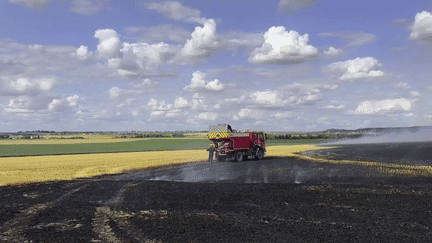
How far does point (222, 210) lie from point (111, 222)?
150 inches

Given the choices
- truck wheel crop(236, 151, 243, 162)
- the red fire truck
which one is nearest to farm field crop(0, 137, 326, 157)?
the red fire truck

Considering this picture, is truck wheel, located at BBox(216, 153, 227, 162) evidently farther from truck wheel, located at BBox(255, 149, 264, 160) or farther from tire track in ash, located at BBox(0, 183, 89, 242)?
tire track in ash, located at BBox(0, 183, 89, 242)

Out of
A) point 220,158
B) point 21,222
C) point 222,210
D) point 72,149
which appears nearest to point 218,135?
point 220,158

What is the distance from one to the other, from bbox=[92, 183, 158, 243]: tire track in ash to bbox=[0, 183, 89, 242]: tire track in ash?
193 cm

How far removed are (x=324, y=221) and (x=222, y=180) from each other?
965 centimetres

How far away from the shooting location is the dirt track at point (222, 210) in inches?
358

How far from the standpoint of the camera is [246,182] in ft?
61.4

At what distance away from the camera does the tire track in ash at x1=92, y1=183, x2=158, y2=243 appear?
880 centimetres

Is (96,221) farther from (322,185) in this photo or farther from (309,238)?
(322,185)

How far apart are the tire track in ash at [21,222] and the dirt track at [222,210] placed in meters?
0.03

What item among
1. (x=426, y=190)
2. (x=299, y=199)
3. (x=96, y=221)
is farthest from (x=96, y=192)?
(x=426, y=190)

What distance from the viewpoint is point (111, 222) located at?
10.4m

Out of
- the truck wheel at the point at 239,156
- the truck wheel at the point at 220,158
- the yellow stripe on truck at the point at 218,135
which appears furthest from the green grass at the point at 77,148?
the truck wheel at the point at 239,156

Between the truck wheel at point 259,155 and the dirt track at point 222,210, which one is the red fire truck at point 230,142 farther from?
the dirt track at point 222,210
